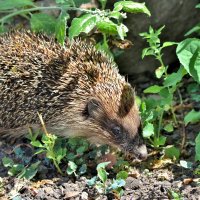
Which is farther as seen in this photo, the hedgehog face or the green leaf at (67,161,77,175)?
the hedgehog face

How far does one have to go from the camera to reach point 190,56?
4.50 meters

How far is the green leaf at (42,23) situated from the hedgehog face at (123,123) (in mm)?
800

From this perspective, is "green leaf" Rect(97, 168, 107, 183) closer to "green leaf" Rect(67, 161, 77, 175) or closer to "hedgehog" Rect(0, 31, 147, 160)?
"green leaf" Rect(67, 161, 77, 175)

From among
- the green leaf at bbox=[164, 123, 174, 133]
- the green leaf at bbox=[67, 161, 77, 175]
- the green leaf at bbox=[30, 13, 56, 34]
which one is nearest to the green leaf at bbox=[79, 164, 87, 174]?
the green leaf at bbox=[67, 161, 77, 175]

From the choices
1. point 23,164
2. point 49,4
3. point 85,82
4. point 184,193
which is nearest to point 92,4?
point 49,4

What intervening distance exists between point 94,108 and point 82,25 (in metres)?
0.83

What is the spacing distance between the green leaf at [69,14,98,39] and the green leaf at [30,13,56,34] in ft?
2.19

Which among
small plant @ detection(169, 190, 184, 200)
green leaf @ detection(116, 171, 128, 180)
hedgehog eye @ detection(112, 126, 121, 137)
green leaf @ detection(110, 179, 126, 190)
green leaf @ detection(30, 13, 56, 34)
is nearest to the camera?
small plant @ detection(169, 190, 184, 200)

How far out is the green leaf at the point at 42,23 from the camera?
5312mm

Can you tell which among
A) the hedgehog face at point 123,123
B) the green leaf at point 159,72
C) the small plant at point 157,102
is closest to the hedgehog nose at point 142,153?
the hedgehog face at point 123,123

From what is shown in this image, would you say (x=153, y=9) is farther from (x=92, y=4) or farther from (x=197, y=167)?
(x=197, y=167)

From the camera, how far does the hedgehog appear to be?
508cm

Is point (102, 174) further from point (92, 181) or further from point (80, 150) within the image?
point (80, 150)

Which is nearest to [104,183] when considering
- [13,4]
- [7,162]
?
[7,162]
